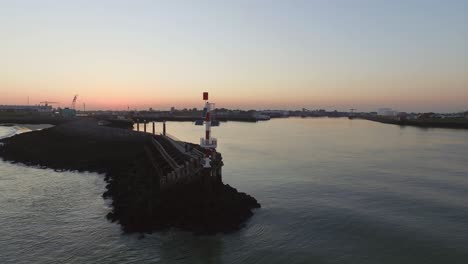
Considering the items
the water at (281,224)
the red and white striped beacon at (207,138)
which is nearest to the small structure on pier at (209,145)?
the red and white striped beacon at (207,138)

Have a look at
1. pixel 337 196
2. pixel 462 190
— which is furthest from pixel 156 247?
pixel 462 190

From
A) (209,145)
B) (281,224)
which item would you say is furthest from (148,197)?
(281,224)

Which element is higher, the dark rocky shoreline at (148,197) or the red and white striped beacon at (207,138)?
the red and white striped beacon at (207,138)

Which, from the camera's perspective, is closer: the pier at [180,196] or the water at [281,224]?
the water at [281,224]

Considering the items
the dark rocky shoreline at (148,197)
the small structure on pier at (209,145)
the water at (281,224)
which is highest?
the small structure on pier at (209,145)

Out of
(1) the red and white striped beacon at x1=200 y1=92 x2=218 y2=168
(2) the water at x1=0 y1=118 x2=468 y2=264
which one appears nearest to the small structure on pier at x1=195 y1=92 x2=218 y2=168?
(1) the red and white striped beacon at x1=200 y1=92 x2=218 y2=168

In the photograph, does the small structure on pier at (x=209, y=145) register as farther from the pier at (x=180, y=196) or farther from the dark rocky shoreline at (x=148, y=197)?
the dark rocky shoreline at (x=148, y=197)

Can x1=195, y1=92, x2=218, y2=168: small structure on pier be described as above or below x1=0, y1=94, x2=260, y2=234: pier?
above

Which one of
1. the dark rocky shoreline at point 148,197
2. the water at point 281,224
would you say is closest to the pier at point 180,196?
the dark rocky shoreline at point 148,197

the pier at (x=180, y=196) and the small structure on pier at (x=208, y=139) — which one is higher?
the small structure on pier at (x=208, y=139)

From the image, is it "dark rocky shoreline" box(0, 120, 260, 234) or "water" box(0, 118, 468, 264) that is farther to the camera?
"dark rocky shoreline" box(0, 120, 260, 234)

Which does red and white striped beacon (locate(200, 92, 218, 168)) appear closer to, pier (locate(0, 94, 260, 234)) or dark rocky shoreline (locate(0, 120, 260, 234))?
pier (locate(0, 94, 260, 234))

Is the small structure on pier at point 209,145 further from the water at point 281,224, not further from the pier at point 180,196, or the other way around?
the water at point 281,224

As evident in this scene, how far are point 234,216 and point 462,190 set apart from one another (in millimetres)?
18741
